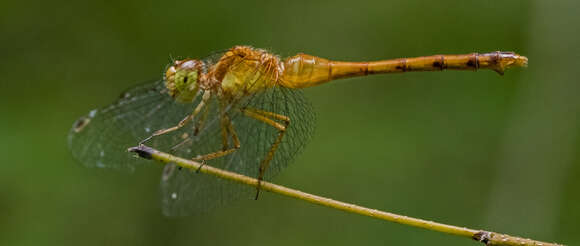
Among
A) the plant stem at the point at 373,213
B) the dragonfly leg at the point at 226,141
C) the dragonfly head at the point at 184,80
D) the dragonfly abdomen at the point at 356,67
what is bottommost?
the plant stem at the point at 373,213

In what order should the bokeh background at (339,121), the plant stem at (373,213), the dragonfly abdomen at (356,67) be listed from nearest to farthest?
the plant stem at (373,213)
the dragonfly abdomen at (356,67)
the bokeh background at (339,121)

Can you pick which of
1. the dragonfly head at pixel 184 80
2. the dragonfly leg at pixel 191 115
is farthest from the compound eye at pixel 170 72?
the dragonfly leg at pixel 191 115

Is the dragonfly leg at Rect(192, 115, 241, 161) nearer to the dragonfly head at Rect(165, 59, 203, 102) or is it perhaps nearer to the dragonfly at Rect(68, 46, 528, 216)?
the dragonfly at Rect(68, 46, 528, 216)

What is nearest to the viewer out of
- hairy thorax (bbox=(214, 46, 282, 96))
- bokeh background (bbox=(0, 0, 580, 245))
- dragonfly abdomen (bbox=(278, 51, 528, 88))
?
hairy thorax (bbox=(214, 46, 282, 96))

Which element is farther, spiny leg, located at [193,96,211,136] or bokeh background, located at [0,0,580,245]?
bokeh background, located at [0,0,580,245]

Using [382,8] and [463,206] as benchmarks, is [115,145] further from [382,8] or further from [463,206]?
[382,8]

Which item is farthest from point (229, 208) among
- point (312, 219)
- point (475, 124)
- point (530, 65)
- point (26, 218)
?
point (530, 65)

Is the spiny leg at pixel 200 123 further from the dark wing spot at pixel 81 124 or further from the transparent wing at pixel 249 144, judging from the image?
the dark wing spot at pixel 81 124

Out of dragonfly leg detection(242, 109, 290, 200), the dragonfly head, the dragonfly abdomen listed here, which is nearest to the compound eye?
the dragonfly head
